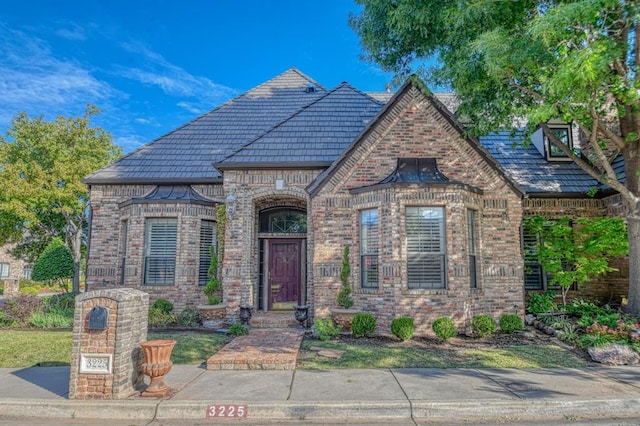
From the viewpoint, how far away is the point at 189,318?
34.5ft

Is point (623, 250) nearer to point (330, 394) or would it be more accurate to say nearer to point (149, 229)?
point (330, 394)

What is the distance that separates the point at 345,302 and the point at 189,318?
4.50 m

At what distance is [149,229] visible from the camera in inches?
445

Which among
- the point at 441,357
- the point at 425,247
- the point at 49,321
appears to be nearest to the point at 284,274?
the point at 425,247

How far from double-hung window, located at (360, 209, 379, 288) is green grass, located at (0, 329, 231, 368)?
3.72m

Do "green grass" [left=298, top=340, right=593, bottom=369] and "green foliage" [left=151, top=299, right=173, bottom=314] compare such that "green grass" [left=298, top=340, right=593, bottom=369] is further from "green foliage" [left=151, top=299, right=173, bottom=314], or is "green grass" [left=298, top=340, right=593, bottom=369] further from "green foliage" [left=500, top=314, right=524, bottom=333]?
"green foliage" [left=151, top=299, right=173, bottom=314]

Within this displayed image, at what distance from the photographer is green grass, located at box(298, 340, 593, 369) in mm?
6742

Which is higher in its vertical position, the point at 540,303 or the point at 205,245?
the point at 205,245

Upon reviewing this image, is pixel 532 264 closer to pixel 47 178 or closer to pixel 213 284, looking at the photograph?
pixel 213 284

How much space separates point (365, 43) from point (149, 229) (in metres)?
8.33

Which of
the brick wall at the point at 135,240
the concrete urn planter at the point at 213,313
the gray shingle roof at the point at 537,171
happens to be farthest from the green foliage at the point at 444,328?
the brick wall at the point at 135,240

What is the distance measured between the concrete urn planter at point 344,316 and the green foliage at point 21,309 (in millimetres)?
8822

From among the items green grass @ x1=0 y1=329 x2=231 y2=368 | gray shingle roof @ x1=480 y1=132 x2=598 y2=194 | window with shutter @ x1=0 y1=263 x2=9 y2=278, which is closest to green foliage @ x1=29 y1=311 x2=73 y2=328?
green grass @ x1=0 y1=329 x2=231 y2=368

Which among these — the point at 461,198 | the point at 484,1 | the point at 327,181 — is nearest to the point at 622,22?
the point at 484,1
